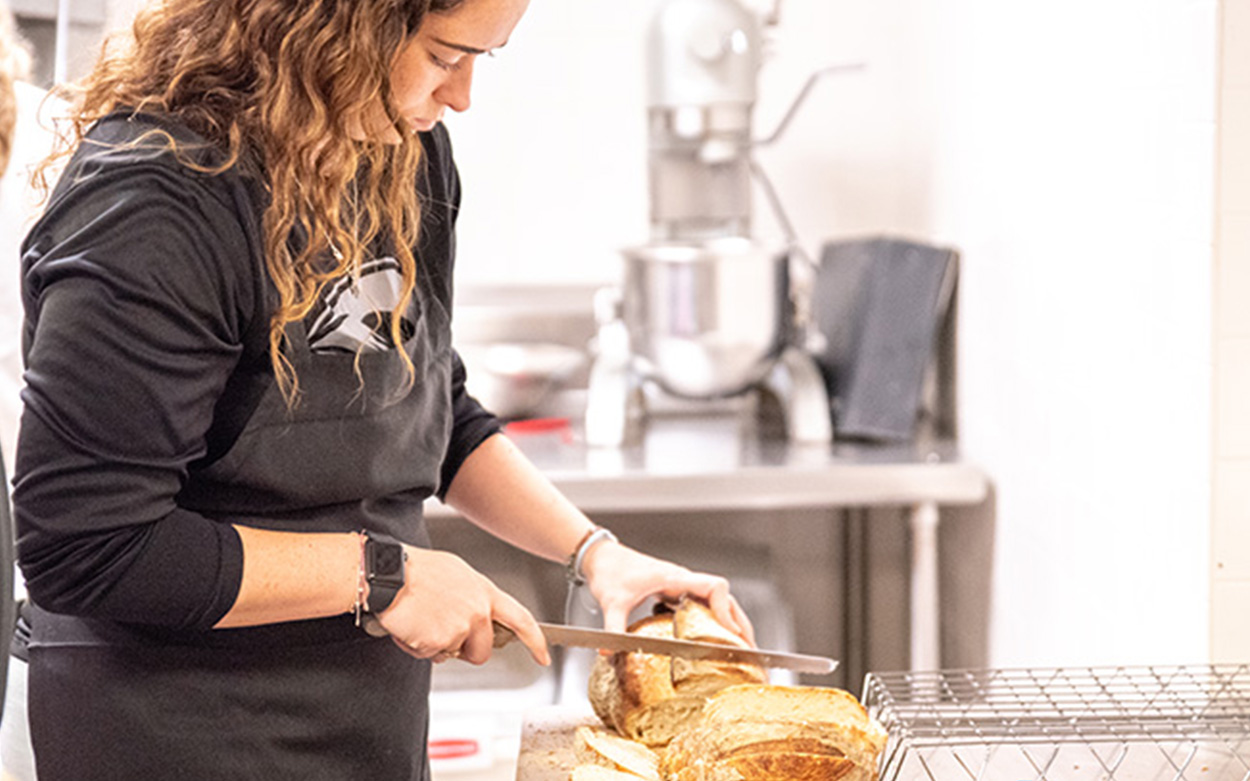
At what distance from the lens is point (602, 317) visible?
96.0 inches

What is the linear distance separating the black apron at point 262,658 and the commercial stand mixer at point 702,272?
1167 millimetres

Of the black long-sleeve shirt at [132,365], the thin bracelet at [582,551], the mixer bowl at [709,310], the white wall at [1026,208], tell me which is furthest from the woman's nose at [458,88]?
the mixer bowl at [709,310]

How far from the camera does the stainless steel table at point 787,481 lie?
2.13 m

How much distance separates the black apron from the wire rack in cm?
38

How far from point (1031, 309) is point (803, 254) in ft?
2.23

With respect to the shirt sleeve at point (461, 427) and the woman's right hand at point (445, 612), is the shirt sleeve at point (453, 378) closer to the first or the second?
the shirt sleeve at point (461, 427)

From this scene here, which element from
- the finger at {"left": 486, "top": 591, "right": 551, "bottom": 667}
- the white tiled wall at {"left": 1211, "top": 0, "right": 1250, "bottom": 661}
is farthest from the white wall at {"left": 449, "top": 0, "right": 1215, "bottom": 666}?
the finger at {"left": 486, "top": 591, "right": 551, "bottom": 667}

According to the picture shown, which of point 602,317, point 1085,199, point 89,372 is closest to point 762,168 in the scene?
point 602,317

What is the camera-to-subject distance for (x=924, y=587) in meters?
2.23

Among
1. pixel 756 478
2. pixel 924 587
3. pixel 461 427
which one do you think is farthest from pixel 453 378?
pixel 924 587

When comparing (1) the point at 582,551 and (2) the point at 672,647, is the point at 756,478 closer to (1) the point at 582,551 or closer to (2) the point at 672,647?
(1) the point at 582,551

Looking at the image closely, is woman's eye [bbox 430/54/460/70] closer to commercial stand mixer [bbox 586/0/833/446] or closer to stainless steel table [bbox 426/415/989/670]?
stainless steel table [bbox 426/415/989/670]

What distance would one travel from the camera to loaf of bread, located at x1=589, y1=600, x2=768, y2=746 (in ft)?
3.91

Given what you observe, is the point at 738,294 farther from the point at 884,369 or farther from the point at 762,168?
the point at 762,168
